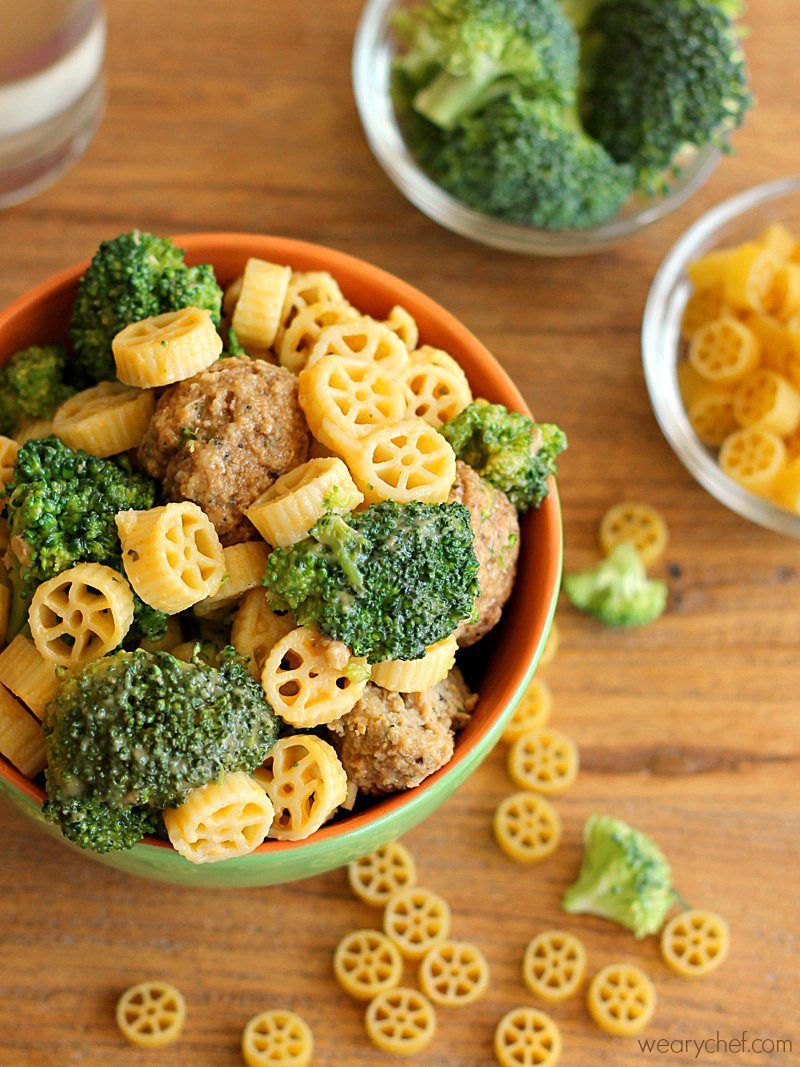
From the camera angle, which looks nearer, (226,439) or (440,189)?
(226,439)

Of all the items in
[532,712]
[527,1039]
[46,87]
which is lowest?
[527,1039]

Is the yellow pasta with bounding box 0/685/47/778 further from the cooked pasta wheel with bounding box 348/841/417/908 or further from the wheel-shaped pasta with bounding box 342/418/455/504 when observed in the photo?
the cooked pasta wheel with bounding box 348/841/417/908

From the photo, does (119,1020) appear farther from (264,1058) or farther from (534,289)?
(534,289)

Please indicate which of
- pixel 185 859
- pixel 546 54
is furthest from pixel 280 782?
pixel 546 54

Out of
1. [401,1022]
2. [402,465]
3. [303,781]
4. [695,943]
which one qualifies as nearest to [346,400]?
[402,465]

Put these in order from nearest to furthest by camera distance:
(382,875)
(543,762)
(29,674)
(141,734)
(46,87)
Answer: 1. (141,734)
2. (29,674)
3. (382,875)
4. (543,762)
5. (46,87)

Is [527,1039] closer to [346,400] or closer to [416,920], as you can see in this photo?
[416,920]

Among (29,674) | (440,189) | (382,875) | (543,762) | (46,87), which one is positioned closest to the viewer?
(29,674)

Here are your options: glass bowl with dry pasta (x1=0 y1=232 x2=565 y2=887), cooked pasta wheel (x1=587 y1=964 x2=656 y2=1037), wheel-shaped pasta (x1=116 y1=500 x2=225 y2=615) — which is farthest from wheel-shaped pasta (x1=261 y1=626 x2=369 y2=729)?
cooked pasta wheel (x1=587 y1=964 x2=656 y2=1037)
